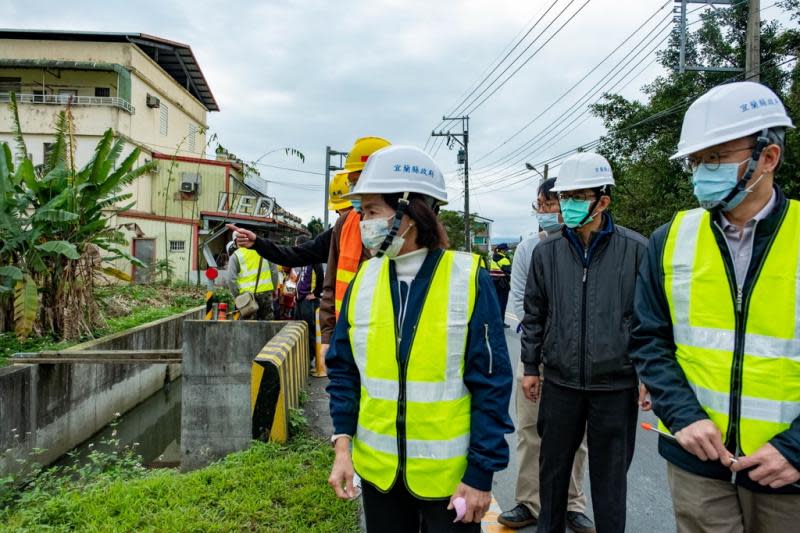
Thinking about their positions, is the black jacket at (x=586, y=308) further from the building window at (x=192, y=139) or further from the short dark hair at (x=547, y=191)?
the building window at (x=192, y=139)

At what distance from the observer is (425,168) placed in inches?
82.7

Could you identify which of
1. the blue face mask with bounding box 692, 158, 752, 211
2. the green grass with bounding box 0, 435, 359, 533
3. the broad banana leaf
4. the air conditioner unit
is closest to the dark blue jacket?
the blue face mask with bounding box 692, 158, 752, 211

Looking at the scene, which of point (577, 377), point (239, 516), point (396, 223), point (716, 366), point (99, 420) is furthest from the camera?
point (99, 420)

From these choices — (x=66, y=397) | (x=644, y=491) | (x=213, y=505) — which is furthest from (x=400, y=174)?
(x=66, y=397)

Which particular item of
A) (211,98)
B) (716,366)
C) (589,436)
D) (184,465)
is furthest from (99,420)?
(211,98)

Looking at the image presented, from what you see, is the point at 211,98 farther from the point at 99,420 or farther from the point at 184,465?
the point at 184,465

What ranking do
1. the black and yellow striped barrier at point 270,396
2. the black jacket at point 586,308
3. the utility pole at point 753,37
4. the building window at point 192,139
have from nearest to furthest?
the black jacket at point 586,308
the black and yellow striped barrier at point 270,396
the utility pole at point 753,37
the building window at point 192,139

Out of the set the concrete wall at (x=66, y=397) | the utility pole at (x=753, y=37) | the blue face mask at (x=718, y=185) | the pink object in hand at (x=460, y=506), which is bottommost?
the concrete wall at (x=66, y=397)

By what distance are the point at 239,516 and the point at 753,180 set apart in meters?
3.10

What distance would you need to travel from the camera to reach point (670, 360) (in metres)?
1.93

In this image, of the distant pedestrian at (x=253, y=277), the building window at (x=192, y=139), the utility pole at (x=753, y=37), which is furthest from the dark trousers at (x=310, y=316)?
the building window at (x=192, y=139)

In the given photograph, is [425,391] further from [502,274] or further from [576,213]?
[502,274]

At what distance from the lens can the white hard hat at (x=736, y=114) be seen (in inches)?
70.9

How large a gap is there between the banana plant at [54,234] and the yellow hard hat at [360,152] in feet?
19.6
